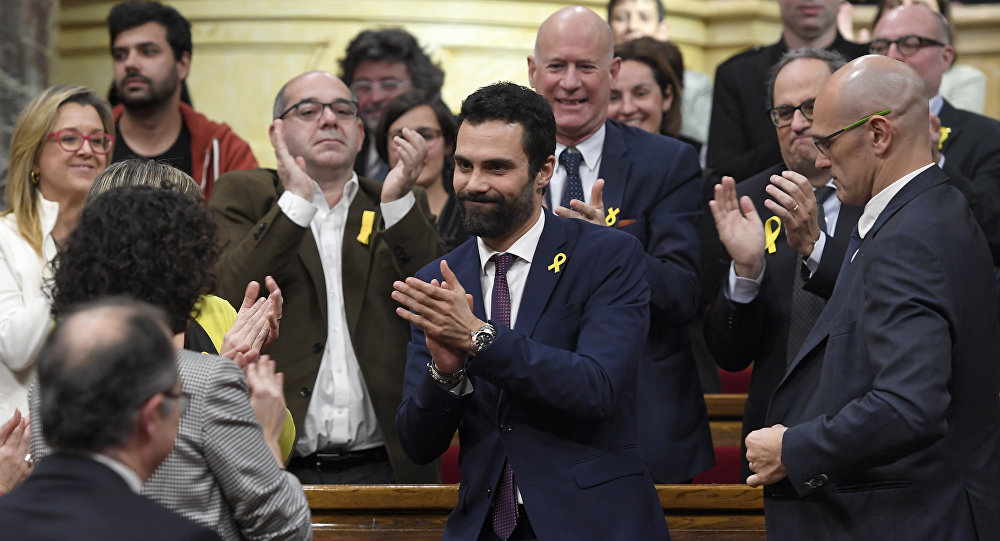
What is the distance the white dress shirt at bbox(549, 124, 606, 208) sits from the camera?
12.2ft

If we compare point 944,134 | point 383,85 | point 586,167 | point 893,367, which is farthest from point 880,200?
point 383,85

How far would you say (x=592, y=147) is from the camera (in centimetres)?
377

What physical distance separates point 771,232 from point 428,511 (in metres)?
1.32

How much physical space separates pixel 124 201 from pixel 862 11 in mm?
7038

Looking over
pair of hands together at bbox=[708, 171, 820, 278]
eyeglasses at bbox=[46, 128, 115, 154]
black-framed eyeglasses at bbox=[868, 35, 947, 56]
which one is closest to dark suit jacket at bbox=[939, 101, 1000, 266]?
black-framed eyeglasses at bbox=[868, 35, 947, 56]

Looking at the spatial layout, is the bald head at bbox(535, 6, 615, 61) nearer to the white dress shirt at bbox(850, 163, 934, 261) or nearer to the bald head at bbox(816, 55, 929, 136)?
the bald head at bbox(816, 55, 929, 136)

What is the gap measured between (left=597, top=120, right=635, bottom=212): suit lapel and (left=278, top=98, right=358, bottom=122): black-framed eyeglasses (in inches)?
34.4

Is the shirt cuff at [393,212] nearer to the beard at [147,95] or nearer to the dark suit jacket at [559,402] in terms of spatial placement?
the dark suit jacket at [559,402]

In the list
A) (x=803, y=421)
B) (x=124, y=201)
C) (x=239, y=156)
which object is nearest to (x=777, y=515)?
(x=803, y=421)

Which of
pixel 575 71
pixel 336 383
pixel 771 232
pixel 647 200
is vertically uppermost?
pixel 575 71

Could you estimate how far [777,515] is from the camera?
2.70m

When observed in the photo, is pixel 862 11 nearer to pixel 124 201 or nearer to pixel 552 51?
pixel 552 51

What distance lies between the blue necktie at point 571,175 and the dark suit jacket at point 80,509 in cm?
212

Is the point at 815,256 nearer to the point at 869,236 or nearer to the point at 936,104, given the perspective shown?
the point at 869,236
